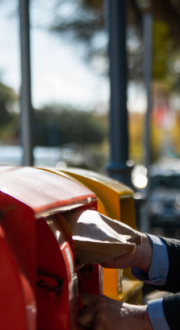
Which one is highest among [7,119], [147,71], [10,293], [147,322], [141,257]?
[147,71]

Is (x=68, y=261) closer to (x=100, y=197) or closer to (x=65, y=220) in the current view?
(x=65, y=220)

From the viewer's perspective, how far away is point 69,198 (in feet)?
4.07

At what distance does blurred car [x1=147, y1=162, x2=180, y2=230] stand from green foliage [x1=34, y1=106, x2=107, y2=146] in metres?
18.2

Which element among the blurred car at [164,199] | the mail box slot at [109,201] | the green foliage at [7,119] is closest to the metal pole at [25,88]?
the mail box slot at [109,201]

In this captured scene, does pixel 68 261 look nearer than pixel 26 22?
Yes

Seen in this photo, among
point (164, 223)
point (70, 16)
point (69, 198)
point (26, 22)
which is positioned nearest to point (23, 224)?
point (69, 198)

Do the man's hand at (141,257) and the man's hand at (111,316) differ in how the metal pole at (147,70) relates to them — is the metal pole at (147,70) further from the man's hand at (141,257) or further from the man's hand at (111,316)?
the man's hand at (111,316)

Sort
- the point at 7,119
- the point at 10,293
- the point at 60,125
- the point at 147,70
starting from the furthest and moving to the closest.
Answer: the point at 60,125, the point at 7,119, the point at 147,70, the point at 10,293

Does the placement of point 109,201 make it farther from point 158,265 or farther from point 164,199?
point 164,199

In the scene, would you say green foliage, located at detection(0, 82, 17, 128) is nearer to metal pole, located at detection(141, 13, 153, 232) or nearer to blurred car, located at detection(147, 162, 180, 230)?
blurred car, located at detection(147, 162, 180, 230)

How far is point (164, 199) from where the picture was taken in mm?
8297

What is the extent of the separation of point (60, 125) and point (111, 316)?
87.3ft

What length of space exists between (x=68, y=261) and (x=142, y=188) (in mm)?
5042

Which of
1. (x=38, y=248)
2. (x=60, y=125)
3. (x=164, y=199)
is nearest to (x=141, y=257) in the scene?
(x=38, y=248)
